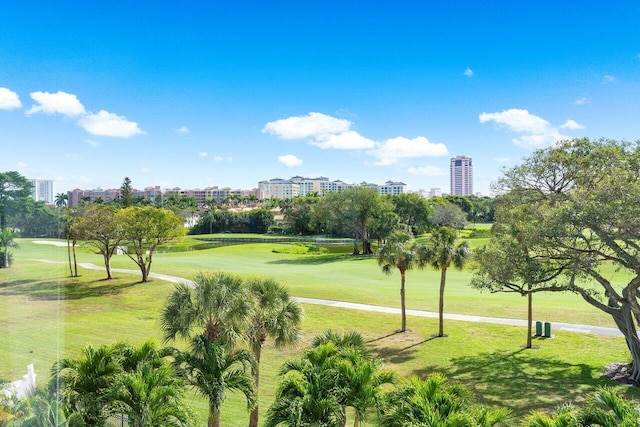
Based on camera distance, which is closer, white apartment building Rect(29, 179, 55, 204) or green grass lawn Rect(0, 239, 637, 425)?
white apartment building Rect(29, 179, 55, 204)

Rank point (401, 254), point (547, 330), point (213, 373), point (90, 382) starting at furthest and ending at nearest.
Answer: point (401, 254)
point (547, 330)
point (213, 373)
point (90, 382)

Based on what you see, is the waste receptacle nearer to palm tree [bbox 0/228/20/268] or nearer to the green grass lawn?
the green grass lawn

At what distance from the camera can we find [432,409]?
624cm

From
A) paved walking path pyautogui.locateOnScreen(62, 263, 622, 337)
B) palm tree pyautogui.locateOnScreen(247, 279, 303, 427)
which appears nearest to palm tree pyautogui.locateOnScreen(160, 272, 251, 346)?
palm tree pyautogui.locateOnScreen(247, 279, 303, 427)

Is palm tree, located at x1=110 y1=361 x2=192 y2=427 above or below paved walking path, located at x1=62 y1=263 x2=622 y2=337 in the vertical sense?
above

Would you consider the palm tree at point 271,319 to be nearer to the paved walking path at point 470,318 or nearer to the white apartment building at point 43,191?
the white apartment building at point 43,191

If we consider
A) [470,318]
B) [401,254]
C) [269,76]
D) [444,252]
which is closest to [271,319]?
[401,254]

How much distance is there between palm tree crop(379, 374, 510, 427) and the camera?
589 centimetres

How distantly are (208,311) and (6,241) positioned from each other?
3992mm

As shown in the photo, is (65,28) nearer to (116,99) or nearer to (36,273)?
(36,273)

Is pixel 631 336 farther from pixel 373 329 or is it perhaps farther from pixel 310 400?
pixel 310 400

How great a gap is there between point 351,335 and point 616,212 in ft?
22.7

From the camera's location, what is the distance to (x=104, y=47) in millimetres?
9414

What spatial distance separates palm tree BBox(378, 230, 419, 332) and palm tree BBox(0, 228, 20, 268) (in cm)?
1368
